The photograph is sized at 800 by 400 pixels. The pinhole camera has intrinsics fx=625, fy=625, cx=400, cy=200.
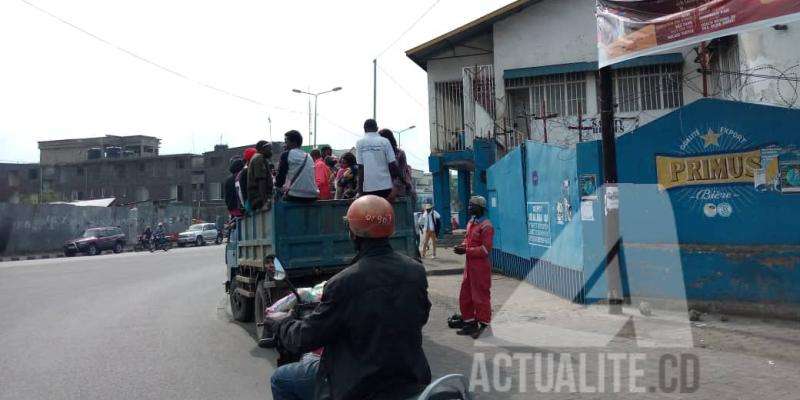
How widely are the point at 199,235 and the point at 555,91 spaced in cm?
3078

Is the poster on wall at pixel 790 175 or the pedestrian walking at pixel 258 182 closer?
the poster on wall at pixel 790 175

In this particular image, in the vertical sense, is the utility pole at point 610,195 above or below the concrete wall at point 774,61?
below

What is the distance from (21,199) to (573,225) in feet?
234

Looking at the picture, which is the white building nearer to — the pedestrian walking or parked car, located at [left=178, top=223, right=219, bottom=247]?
the pedestrian walking

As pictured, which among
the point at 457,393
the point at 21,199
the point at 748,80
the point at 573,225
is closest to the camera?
the point at 457,393


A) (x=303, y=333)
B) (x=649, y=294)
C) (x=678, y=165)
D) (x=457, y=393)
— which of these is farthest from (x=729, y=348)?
(x=303, y=333)

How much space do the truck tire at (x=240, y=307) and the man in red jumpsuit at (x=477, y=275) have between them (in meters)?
3.28

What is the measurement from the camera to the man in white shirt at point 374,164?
7254 mm

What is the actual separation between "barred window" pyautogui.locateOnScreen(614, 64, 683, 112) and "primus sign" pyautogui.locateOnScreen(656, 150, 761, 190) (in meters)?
11.2

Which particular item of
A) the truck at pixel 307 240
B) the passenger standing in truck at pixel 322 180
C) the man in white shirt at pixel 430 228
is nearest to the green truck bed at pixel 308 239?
the truck at pixel 307 240

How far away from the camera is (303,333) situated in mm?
2742

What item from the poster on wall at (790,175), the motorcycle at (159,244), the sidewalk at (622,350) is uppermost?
the poster on wall at (790,175)

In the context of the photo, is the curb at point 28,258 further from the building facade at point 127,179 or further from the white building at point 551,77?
the building facade at point 127,179

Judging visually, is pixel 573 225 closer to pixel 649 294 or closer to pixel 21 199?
pixel 649 294
